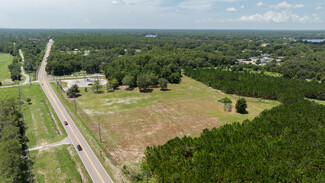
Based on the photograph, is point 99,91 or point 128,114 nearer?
point 128,114

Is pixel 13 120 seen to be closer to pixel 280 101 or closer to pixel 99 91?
pixel 99 91

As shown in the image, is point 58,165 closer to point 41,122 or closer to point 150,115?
point 41,122

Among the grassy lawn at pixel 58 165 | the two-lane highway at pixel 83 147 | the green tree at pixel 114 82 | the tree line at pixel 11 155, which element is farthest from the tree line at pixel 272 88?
the tree line at pixel 11 155

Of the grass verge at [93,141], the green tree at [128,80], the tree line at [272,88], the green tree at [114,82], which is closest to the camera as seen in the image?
the grass verge at [93,141]

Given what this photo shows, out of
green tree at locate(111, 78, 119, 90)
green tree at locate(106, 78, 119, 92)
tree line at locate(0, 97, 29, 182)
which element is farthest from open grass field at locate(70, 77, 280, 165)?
tree line at locate(0, 97, 29, 182)

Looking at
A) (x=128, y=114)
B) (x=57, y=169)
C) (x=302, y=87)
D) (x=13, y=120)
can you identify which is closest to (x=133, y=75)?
(x=128, y=114)

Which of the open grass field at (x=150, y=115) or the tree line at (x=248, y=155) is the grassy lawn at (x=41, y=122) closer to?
the open grass field at (x=150, y=115)

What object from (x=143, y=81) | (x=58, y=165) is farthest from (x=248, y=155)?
(x=143, y=81)
